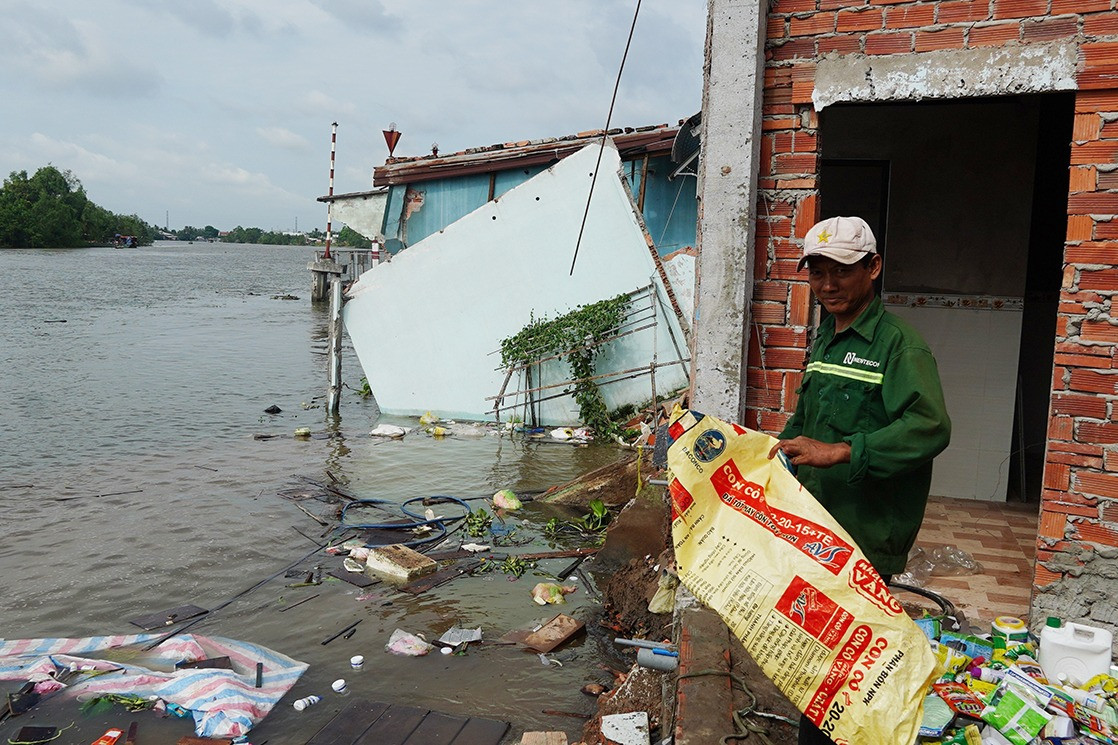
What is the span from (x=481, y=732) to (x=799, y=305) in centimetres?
271

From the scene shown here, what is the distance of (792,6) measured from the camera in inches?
151

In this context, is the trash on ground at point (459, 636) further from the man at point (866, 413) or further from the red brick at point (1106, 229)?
the red brick at point (1106, 229)

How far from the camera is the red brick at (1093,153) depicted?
11.0 ft

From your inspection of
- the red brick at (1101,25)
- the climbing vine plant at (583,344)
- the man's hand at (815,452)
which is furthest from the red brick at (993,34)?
the climbing vine plant at (583,344)

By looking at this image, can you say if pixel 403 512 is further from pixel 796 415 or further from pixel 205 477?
pixel 796 415

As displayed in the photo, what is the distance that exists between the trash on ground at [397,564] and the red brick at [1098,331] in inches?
184

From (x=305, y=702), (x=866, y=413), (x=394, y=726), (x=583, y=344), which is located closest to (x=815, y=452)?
(x=866, y=413)

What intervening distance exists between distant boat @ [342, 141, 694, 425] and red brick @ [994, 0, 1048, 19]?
698 cm

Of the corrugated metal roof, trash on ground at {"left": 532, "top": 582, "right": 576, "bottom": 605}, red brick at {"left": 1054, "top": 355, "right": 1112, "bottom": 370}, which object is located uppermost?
the corrugated metal roof

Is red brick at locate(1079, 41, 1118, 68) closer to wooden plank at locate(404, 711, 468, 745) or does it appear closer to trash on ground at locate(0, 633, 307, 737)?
wooden plank at locate(404, 711, 468, 745)

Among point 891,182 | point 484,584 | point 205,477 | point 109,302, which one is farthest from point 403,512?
point 109,302

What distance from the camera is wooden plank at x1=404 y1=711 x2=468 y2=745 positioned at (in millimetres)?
3918

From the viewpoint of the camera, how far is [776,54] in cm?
387

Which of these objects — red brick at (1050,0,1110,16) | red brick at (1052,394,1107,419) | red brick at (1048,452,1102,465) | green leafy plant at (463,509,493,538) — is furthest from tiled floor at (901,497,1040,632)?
green leafy plant at (463,509,493,538)
